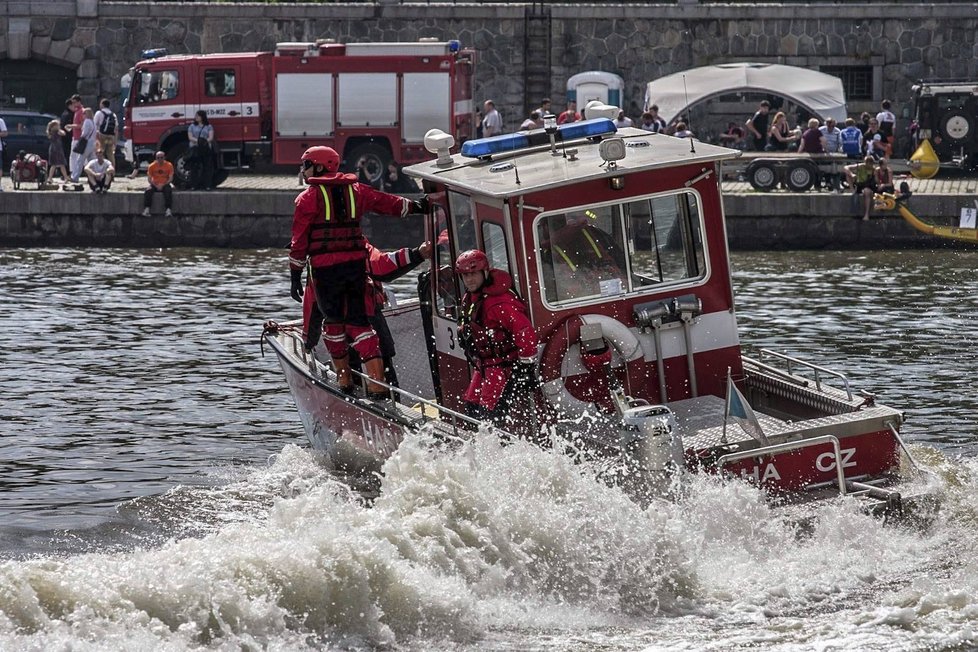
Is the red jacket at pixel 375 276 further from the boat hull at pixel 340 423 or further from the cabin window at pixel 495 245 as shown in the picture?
the cabin window at pixel 495 245

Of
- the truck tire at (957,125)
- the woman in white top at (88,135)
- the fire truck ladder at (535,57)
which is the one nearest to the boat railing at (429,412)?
the woman in white top at (88,135)

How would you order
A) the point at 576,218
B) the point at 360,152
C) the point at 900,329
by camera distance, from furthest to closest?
the point at 360,152
the point at 900,329
the point at 576,218

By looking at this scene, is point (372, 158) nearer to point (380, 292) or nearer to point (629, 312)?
point (380, 292)

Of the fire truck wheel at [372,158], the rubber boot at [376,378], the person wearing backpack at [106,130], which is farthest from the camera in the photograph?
the person wearing backpack at [106,130]

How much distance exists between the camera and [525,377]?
32.1ft

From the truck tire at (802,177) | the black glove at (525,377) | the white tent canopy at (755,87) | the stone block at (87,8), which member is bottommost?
the black glove at (525,377)

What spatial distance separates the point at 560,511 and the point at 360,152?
19557mm

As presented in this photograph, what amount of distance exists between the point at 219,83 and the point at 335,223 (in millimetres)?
18253

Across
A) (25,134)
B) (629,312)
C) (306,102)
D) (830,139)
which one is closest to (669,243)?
(629,312)

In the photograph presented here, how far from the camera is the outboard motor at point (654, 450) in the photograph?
902 centimetres

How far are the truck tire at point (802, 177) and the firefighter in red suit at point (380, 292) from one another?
15950 mm

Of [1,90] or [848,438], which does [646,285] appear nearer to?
[848,438]

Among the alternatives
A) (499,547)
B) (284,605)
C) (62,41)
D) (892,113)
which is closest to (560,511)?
(499,547)

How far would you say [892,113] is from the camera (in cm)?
3222
